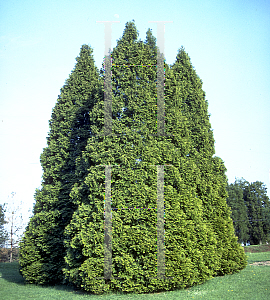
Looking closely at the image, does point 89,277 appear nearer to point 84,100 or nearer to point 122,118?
point 122,118

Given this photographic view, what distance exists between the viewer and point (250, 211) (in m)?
41.4

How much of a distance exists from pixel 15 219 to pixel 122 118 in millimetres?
20755

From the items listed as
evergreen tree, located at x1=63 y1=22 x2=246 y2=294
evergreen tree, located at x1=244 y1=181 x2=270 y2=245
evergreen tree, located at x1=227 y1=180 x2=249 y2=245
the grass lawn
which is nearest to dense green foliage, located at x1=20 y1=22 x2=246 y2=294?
evergreen tree, located at x1=63 y1=22 x2=246 y2=294

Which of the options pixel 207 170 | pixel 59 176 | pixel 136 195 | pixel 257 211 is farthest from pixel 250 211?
pixel 136 195

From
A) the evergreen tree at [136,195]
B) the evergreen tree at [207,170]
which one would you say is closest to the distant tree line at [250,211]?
the evergreen tree at [207,170]

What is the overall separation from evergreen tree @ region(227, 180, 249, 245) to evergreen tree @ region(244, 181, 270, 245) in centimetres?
104

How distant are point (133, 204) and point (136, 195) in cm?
28

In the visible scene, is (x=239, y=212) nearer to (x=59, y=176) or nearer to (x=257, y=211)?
(x=257, y=211)

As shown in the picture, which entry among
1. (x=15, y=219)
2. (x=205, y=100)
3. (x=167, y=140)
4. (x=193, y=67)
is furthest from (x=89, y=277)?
(x=15, y=219)

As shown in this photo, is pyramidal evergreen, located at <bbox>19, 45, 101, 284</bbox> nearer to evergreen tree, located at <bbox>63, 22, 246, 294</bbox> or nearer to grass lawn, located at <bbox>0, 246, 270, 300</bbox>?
grass lawn, located at <bbox>0, 246, 270, 300</bbox>

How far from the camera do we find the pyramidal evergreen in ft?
35.3

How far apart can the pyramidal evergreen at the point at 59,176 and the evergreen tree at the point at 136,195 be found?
5.12ft

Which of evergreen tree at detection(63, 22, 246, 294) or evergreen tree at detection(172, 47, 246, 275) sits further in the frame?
evergreen tree at detection(172, 47, 246, 275)

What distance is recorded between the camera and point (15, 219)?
82.4 ft
